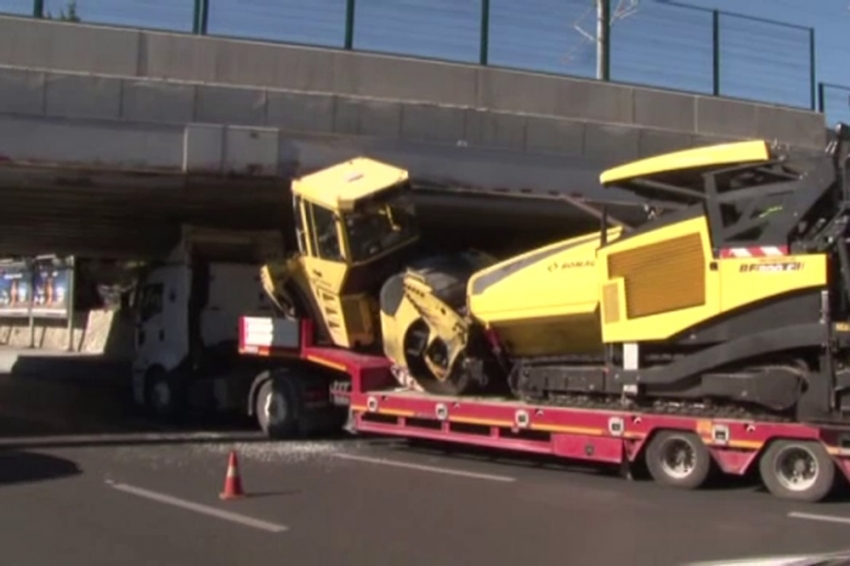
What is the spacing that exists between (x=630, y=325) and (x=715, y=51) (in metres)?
10.9

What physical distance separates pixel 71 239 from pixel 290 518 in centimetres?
2205

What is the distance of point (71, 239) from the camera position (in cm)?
3189

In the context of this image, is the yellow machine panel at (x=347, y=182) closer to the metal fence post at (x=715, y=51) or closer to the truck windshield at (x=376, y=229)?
the truck windshield at (x=376, y=229)

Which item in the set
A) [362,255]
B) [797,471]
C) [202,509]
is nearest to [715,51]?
[362,255]

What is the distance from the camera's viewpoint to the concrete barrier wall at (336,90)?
18.3m

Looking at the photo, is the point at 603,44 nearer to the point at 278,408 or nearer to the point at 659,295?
the point at 278,408

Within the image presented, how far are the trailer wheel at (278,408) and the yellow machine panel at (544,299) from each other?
4051 millimetres

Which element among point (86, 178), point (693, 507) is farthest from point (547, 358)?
point (86, 178)

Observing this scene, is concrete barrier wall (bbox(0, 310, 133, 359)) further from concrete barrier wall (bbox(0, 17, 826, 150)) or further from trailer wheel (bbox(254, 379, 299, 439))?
concrete barrier wall (bbox(0, 17, 826, 150))

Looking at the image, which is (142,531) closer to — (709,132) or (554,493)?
(554,493)

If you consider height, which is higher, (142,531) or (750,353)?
(750,353)

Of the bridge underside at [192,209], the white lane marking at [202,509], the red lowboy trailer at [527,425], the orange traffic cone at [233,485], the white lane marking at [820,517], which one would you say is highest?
the bridge underside at [192,209]

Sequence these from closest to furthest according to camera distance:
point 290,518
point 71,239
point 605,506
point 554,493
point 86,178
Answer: point 290,518 < point 605,506 < point 554,493 < point 86,178 < point 71,239

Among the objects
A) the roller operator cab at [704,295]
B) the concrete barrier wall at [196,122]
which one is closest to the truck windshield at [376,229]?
the concrete barrier wall at [196,122]
